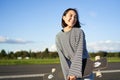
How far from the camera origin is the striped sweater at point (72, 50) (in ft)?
12.4

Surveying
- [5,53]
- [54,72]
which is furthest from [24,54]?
[54,72]

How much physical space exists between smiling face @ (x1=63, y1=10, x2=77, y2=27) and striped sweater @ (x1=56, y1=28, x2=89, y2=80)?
9cm

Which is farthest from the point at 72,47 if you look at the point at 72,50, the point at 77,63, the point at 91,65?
the point at 91,65

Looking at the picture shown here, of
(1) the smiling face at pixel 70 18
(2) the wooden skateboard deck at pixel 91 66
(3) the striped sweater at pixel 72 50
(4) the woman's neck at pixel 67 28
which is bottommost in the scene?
(2) the wooden skateboard deck at pixel 91 66

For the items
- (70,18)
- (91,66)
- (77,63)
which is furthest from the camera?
(70,18)

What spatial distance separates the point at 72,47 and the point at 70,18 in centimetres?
38

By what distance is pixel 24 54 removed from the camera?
32.3 m

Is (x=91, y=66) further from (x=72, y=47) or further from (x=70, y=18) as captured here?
(x=70, y=18)

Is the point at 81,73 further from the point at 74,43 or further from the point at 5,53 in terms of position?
the point at 5,53

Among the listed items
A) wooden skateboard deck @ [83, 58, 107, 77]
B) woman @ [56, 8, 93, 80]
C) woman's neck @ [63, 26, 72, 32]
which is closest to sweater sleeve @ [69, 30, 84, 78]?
woman @ [56, 8, 93, 80]

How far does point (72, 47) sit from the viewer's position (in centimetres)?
387

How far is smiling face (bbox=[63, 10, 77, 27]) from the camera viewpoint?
13.1 ft

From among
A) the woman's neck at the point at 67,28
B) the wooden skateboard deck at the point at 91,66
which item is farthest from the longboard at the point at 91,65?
the woman's neck at the point at 67,28

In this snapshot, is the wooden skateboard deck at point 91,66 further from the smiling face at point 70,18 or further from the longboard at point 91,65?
the smiling face at point 70,18
